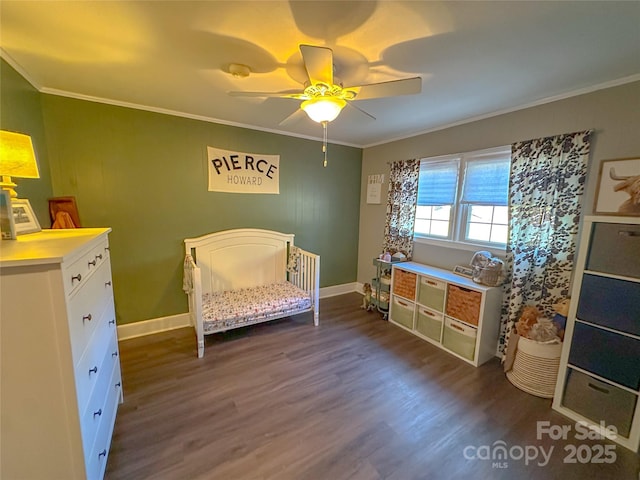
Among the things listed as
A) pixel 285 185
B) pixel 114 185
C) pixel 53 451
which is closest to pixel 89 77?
pixel 114 185

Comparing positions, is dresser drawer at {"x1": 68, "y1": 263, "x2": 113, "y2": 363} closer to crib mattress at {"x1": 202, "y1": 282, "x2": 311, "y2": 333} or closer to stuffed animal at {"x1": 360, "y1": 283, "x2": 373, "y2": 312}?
crib mattress at {"x1": 202, "y1": 282, "x2": 311, "y2": 333}

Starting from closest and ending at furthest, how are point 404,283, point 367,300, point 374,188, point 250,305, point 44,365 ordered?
point 44,365 < point 250,305 < point 404,283 < point 367,300 < point 374,188

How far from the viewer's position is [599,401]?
174 centimetres

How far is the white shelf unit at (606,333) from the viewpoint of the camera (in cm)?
159

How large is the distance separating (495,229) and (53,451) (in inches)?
133

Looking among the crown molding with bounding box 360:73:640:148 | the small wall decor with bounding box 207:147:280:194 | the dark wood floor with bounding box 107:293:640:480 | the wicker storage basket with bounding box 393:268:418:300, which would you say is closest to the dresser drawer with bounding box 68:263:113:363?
the dark wood floor with bounding box 107:293:640:480

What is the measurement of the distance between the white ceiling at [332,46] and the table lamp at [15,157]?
0.60 m

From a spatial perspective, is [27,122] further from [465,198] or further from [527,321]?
[527,321]

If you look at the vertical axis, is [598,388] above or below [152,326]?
above

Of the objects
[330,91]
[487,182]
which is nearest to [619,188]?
[487,182]

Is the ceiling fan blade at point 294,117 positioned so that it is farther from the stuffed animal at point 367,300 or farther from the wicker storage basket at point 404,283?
the stuffed animal at point 367,300

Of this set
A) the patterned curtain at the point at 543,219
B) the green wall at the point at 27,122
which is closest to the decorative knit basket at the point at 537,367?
the patterned curtain at the point at 543,219

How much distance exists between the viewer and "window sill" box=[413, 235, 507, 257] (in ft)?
8.42

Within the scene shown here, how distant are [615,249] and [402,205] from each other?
2.03 m
